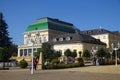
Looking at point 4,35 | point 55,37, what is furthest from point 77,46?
point 4,35

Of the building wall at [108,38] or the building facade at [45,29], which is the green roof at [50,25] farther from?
the building wall at [108,38]

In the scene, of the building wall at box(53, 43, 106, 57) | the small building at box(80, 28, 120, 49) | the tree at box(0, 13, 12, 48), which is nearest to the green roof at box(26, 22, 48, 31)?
the small building at box(80, 28, 120, 49)

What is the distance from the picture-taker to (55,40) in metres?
97.5

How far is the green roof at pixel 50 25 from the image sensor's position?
12276 cm

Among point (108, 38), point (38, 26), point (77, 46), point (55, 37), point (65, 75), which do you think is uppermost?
point (38, 26)

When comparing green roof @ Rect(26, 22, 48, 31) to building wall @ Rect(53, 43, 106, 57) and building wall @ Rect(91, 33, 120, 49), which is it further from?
building wall @ Rect(53, 43, 106, 57)

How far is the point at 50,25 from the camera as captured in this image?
4823 inches

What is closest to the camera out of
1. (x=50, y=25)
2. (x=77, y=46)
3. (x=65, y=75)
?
(x=65, y=75)

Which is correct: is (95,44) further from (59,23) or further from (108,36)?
(59,23)

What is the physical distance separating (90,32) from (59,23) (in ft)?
50.3

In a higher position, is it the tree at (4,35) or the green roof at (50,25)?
the green roof at (50,25)

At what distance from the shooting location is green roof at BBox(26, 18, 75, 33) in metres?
123

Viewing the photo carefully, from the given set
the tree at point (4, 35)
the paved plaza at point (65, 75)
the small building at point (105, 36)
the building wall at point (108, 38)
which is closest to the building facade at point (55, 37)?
the small building at point (105, 36)

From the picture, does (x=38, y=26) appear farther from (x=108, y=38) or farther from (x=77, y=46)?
(x=77, y=46)
